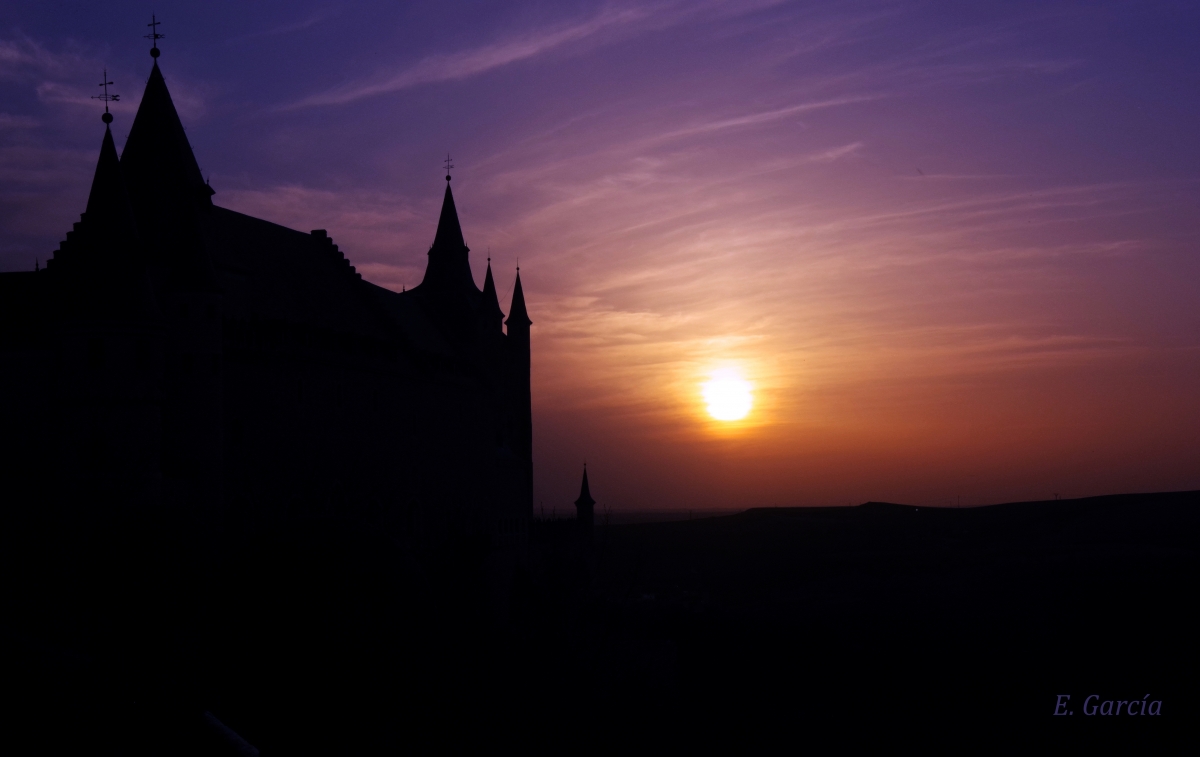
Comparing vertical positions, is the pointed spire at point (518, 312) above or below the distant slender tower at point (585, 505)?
above

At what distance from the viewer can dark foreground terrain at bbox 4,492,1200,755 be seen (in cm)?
655

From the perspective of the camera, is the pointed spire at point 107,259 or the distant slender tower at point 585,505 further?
the distant slender tower at point 585,505

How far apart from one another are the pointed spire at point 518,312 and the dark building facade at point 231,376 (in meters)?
3.99

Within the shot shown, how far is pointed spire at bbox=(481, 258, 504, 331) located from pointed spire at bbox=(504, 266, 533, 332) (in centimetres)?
225

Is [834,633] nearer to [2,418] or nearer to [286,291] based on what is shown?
[286,291]

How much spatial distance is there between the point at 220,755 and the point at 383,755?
4.24 feet

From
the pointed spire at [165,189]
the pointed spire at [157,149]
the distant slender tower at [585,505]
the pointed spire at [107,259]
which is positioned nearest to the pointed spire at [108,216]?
the pointed spire at [107,259]

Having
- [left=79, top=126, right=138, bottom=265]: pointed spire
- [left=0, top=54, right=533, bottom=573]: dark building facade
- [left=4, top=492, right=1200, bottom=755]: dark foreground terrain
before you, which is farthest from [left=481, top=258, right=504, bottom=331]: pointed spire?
[left=79, top=126, right=138, bottom=265]: pointed spire

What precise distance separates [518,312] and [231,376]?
30.8 meters

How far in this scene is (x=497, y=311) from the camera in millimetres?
62875

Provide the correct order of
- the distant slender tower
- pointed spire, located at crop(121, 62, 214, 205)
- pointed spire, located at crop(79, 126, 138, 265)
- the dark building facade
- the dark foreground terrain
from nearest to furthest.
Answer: the dark foreground terrain
the dark building facade
pointed spire, located at crop(79, 126, 138, 265)
pointed spire, located at crop(121, 62, 214, 205)
the distant slender tower

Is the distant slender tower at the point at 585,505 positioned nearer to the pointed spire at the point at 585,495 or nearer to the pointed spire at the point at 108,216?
the pointed spire at the point at 585,495

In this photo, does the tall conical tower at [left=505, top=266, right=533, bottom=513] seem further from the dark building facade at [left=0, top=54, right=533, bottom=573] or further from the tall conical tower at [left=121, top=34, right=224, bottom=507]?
the tall conical tower at [left=121, top=34, right=224, bottom=507]

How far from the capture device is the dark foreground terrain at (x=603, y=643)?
21.5 ft
